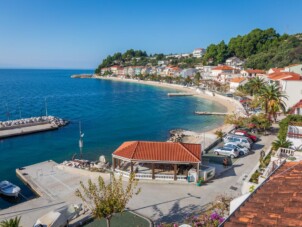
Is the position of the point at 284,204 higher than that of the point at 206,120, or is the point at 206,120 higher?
the point at 284,204

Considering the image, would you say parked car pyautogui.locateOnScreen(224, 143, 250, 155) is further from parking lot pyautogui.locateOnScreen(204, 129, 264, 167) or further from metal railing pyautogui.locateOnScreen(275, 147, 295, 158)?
metal railing pyautogui.locateOnScreen(275, 147, 295, 158)

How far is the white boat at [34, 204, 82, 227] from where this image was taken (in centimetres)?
1450

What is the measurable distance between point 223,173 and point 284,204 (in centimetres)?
1797

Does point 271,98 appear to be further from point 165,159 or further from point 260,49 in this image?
point 260,49

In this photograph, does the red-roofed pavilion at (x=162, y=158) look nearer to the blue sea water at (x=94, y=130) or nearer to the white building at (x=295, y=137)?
the blue sea water at (x=94, y=130)

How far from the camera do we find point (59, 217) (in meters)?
14.9

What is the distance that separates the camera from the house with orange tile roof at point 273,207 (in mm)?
5059

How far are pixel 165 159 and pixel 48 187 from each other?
991 cm

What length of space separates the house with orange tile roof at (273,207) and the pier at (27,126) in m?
46.6

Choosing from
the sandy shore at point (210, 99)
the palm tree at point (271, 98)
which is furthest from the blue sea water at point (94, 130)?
the palm tree at point (271, 98)

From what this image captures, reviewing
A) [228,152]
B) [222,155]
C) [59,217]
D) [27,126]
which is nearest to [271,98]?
[228,152]

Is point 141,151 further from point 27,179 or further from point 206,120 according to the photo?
point 206,120

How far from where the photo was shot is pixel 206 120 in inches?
2162

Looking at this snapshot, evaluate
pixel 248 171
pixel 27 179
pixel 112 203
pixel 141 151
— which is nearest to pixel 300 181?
pixel 112 203
